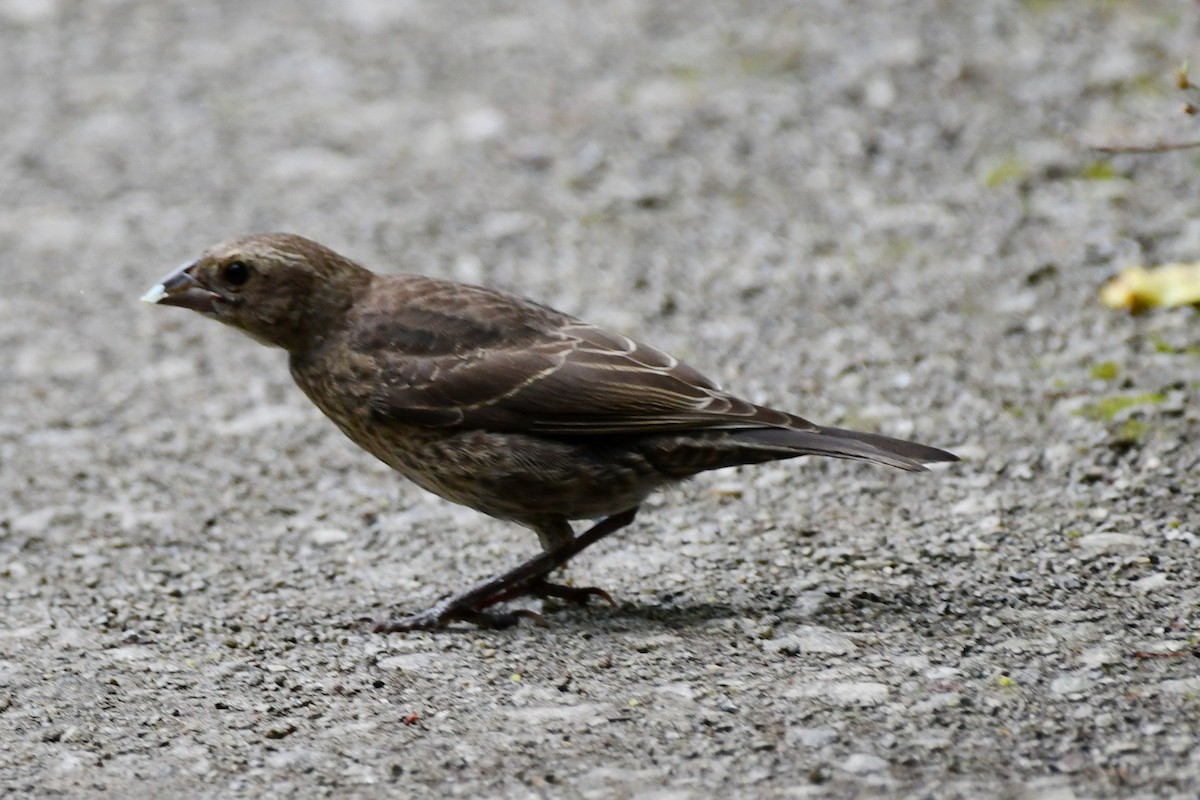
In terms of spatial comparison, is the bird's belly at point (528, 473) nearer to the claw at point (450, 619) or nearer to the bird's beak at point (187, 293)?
the claw at point (450, 619)

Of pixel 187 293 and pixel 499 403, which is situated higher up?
pixel 187 293

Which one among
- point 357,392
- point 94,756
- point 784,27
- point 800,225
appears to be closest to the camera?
point 94,756

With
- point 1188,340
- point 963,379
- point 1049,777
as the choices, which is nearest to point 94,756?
point 1049,777

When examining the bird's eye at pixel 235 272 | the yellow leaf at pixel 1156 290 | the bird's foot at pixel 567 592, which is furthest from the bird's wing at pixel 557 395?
the yellow leaf at pixel 1156 290

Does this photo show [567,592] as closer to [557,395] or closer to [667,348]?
[557,395]

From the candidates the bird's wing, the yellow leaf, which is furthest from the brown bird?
the yellow leaf

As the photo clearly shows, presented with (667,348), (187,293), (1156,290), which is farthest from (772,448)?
(1156,290)

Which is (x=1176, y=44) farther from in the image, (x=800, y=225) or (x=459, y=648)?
(x=459, y=648)
